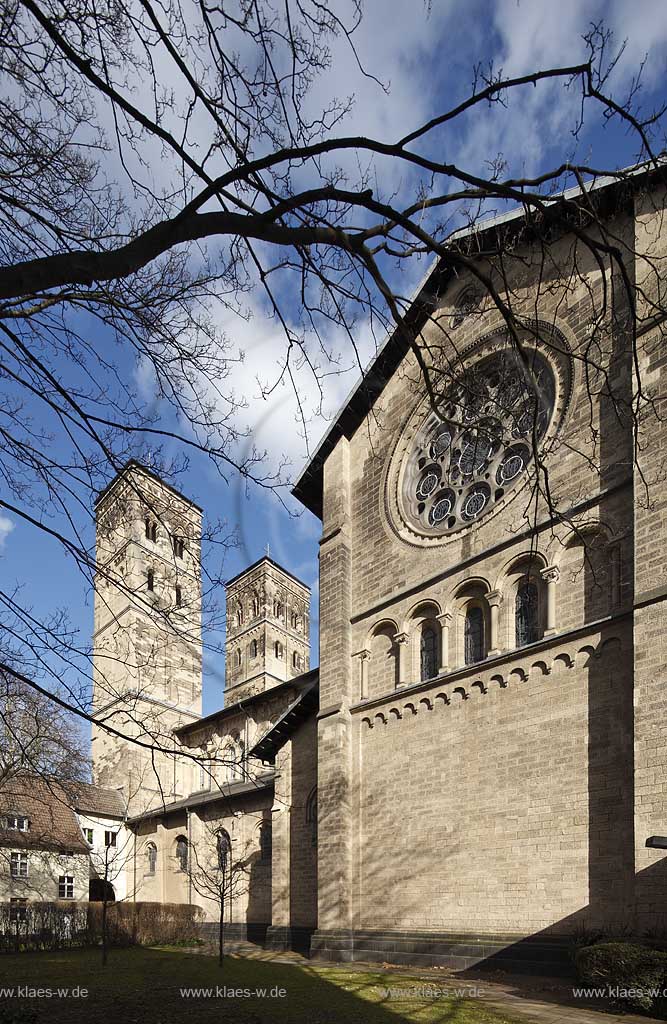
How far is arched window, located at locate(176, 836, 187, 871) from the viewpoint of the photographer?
35.9 m

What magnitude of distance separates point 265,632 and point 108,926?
34214mm

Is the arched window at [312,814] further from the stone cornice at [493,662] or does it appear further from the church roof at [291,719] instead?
the stone cornice at [493,662]

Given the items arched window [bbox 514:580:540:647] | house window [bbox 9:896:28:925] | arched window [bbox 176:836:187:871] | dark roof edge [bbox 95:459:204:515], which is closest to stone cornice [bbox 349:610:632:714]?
arched window [bbox 514:580:540:647]

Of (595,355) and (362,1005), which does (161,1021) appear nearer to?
(362,1005)

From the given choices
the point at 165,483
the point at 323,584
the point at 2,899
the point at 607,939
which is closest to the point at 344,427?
the point at 323,584

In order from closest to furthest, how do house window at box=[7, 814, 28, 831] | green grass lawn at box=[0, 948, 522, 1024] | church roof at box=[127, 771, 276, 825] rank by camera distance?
green grass lawn at box=[0, 948, 522, 1024] → church roof at box=[127, 771, 276, 825] → house window at box=[7, 814, 28, 831]

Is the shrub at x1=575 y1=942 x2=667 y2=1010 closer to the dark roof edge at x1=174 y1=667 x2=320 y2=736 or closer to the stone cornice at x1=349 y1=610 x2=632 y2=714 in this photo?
the stone cornice at x1=349 y1=610 x2=632 y2=714

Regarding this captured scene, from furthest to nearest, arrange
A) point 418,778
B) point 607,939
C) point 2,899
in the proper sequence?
point 2,899 → point 418,778 → point 607,939

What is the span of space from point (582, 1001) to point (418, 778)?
6369mm

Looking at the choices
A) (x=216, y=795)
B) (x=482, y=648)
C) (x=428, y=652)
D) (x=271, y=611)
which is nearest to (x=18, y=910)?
(x=216, y=795)

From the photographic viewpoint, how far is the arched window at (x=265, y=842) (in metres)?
28.9

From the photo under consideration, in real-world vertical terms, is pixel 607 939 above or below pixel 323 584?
below

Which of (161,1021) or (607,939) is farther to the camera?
(607,939)

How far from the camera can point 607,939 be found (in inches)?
471
